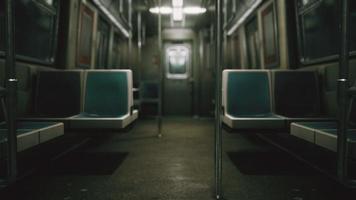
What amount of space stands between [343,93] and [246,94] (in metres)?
2.14

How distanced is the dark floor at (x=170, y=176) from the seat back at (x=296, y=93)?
57 centimetres

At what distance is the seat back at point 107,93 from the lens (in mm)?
4184

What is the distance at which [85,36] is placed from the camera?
5.38 m

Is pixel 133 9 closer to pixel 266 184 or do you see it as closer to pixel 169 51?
pixel 169 51

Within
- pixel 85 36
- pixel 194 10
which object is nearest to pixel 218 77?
pixel 85 36

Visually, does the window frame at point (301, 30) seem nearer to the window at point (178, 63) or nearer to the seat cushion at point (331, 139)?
the seat cushion at point (331, 139)

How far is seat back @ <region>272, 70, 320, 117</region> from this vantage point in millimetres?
4082

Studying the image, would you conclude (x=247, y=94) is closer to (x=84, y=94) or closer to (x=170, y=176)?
(x=170, y=176)

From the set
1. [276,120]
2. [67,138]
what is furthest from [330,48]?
[67,138]

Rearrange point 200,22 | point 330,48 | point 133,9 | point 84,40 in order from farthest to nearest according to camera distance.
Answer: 1. point 200,22
2. point 133,9
3. point 84,40
4. point 330,48

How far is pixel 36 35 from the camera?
412cm

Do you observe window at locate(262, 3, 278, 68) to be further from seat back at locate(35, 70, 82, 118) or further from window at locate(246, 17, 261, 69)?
seat back at locate(35, 70, 82, 118)

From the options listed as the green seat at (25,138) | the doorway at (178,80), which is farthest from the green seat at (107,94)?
the doorway at (178,80)

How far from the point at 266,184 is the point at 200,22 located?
23.5 feet
